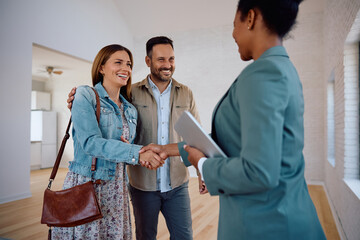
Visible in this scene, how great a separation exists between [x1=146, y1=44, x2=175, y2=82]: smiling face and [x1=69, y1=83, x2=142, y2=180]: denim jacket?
0.53 metres

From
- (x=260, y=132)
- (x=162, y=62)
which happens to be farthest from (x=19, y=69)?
(x=260, y=132)

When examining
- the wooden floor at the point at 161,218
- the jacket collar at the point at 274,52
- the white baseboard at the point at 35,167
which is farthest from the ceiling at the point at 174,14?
the jacket collar at the point at 274,52

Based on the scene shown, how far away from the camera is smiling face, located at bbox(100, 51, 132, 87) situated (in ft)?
5.47

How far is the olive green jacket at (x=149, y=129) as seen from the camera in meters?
1.81

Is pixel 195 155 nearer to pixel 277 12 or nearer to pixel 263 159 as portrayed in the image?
pixel 263 159

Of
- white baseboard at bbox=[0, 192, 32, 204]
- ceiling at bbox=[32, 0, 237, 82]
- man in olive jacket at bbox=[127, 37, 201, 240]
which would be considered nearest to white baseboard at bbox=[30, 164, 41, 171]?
ceiling at bbox=[32, 0, 237, 82]

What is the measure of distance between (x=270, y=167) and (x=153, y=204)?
1.27 m

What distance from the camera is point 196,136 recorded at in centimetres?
86

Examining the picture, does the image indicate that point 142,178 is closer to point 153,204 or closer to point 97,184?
point 153,204

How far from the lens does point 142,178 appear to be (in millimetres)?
1808

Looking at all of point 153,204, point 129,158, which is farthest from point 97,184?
point 153,204

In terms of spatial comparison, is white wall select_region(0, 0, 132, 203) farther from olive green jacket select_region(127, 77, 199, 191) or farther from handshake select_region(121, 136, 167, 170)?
handshake select_region(121, 136, 167, 170)

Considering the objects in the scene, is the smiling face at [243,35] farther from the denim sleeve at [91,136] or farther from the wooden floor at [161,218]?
the wooden floor at [161,218]

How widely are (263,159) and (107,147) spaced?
93 centimetres
